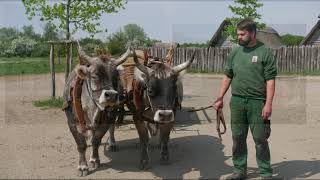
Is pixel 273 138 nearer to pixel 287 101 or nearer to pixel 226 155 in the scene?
pixel 226 155

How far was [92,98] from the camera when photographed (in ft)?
22.1

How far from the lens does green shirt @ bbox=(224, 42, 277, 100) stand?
6352mm

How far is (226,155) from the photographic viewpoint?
837 centimetres

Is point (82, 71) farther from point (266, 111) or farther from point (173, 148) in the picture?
point (173, 148)

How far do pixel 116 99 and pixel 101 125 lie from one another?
A: 836 millimetres

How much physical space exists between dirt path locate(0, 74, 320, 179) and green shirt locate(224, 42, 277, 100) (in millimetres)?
1401

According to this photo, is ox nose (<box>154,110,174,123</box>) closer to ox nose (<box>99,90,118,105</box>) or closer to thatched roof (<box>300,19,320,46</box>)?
ox nose (<box>99,90,118,105</box>)

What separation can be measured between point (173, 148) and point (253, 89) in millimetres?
2996

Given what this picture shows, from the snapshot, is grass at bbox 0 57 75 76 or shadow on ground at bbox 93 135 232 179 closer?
shadow on ground at bbox 93 135 232 179

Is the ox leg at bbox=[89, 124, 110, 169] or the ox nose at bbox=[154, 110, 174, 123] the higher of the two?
the ox nose at bbox=[154, 110, 174, 123]

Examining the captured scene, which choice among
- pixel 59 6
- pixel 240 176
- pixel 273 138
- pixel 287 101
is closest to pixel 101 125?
pixel 240 176

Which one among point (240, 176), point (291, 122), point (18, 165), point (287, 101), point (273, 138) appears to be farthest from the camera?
point (287, 101)

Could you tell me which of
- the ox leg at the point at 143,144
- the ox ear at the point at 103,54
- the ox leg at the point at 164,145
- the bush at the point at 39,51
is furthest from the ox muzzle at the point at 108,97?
the bush at the point at 39,51

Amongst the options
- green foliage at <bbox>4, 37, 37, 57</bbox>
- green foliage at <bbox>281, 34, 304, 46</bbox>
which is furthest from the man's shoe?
green foliage at <bbox>281, 34, 304, 46</bbox>
